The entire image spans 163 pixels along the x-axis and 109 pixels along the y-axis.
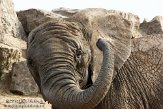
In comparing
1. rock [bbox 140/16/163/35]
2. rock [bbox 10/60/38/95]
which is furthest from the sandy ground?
rock [bbox 140/16/163/35]

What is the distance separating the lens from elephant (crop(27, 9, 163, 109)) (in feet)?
19.2

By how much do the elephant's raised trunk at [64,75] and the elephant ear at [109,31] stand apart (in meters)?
0.41

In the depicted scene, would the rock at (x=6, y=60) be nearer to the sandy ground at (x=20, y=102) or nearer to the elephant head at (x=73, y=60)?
the sandy ground at (x=20, y=102)

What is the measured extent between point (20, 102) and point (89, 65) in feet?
22.5

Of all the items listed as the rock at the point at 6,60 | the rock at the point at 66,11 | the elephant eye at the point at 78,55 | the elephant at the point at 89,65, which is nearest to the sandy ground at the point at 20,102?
the rock at the point at 6,60

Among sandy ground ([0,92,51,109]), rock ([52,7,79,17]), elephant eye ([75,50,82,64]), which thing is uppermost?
elephant eye ([75,50,82,64])

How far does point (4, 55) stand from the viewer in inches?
558

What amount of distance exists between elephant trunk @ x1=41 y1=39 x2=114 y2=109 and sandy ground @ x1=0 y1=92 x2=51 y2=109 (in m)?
6.74

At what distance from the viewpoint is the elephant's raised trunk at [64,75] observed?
19.0 ft

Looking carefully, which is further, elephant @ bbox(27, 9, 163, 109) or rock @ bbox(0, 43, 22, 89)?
rock @ bbox(0, 43, 22, 89)

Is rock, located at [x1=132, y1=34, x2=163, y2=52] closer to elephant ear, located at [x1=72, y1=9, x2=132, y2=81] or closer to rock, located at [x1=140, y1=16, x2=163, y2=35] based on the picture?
elephant ear, located at [x1=72, y1=9, x2=132, y2=81]

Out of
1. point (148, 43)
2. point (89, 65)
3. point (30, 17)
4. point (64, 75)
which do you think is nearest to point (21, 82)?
point (30, 17)

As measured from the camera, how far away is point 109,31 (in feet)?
22.5

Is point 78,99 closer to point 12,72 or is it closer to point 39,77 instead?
point 39,77
